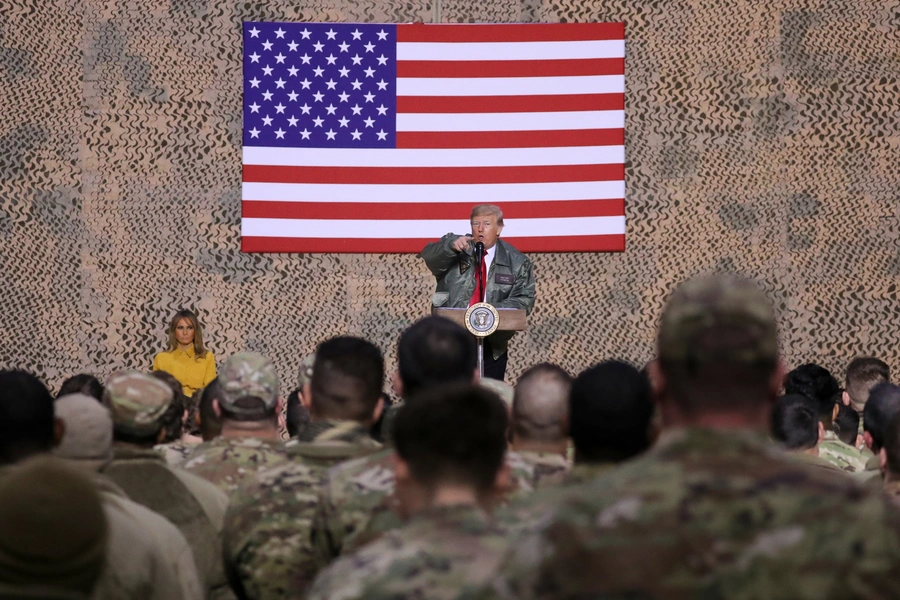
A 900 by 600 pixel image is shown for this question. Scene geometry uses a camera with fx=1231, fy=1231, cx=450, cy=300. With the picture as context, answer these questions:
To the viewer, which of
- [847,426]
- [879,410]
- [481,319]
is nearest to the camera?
[879,410]

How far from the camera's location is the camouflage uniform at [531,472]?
2756 mm

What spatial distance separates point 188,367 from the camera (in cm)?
906

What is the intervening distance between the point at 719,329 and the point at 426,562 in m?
0.55

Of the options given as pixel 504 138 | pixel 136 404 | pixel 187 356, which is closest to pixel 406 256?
pixel 504 138

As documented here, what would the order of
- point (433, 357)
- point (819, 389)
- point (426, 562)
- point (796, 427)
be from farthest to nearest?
point (819, 389) < point (796, 427) < point (433, 357) < point (426, 562)

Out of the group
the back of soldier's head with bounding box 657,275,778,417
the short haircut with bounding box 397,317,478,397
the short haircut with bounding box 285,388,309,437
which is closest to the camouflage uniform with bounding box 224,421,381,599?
the short haircut with bounding box 397,317,478,397

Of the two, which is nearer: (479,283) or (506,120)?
(479,283)

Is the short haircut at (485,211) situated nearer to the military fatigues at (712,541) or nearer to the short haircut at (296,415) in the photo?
the short haircut at (296,415)

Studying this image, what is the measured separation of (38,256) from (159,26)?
2.15m

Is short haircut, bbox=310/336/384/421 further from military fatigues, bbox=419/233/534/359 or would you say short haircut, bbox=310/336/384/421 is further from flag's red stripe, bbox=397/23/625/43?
flag's red stripe, bbox=397/23/625/43

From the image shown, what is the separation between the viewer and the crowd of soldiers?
155cm

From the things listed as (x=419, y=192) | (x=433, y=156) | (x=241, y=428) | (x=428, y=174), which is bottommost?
(x=241, y=428)

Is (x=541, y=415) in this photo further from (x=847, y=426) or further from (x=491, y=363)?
(x=491, y=363)

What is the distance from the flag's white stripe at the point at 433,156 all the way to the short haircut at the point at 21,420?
739cm
